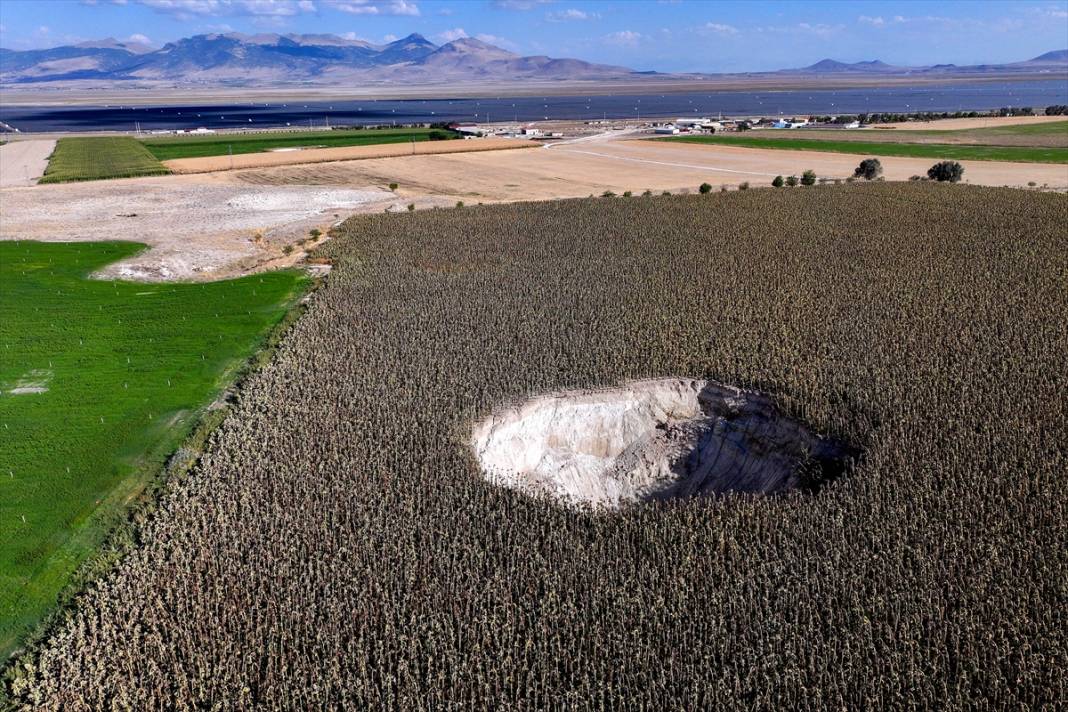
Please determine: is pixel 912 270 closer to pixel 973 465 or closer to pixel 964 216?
pixel 964 216

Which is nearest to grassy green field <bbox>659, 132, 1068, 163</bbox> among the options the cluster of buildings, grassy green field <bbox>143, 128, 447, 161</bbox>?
the cluster of buildings

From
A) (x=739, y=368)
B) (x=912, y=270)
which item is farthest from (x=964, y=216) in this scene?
(x=739, y=368)

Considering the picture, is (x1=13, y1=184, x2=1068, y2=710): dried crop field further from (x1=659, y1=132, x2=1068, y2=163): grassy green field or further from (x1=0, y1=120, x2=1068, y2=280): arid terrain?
(x1=659, y1=132, x2=1068, y2=163): grassy green field

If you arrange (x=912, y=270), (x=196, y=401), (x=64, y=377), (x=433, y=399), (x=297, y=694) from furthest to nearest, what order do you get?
(x=912, y=270) < (x=64, y=377) < (x=196, y=401) < (x=433, y=399) < (x=297, y=694)

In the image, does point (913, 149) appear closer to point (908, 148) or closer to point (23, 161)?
point (908, 148)

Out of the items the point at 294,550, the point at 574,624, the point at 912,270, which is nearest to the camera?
the point at 574,624

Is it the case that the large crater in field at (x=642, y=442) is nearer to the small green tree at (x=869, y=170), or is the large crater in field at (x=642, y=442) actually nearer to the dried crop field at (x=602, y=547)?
the dried crop field at (x=602, y=547)

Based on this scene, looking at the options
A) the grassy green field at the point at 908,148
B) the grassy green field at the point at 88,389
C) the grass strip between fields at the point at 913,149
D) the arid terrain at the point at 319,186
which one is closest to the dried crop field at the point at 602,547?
the grassy green field at the point at 88,389
